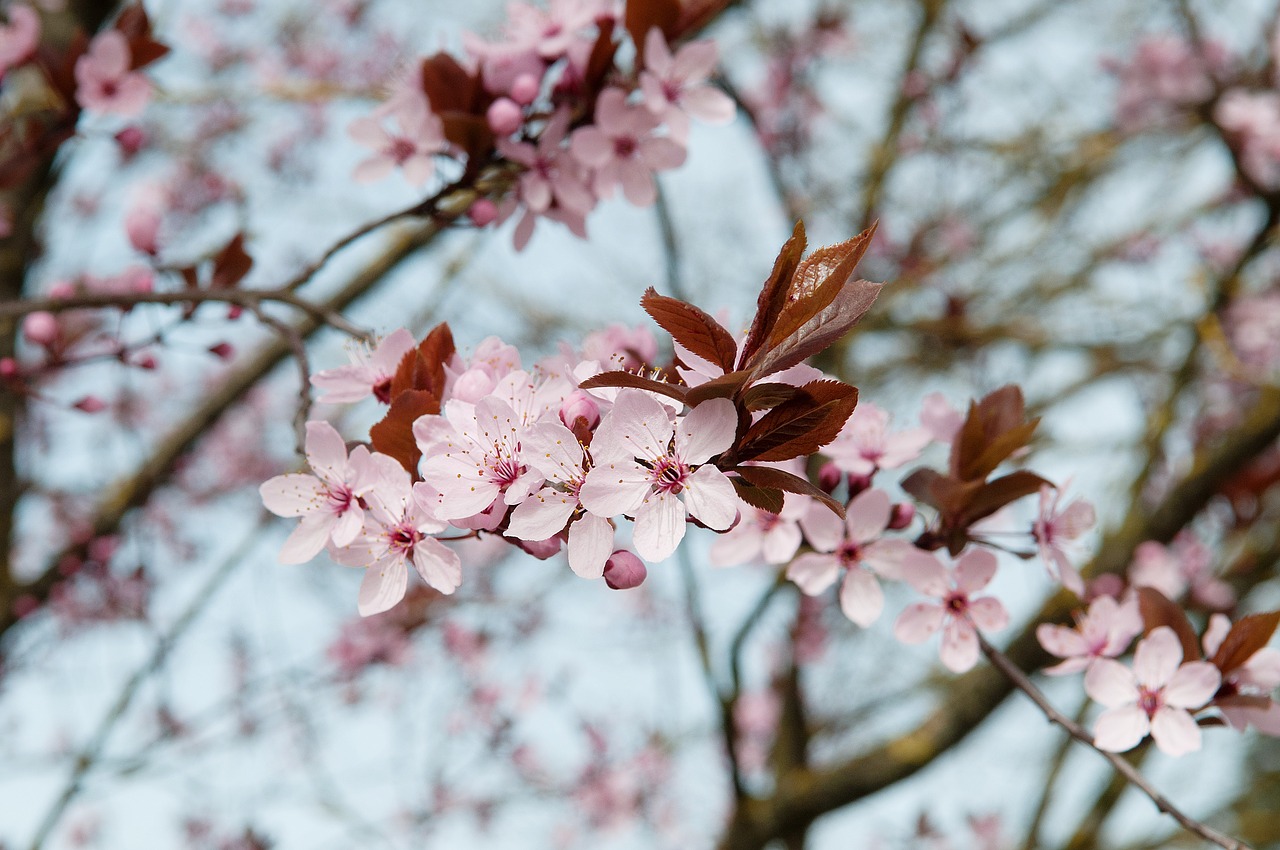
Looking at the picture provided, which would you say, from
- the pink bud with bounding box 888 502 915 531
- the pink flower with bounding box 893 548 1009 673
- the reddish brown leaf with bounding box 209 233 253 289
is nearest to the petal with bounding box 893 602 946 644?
the pink flower with bounding box 893 548 1009 673

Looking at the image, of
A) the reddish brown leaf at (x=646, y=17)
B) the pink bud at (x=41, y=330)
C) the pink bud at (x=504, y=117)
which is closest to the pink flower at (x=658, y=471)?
the pink bud at (x=504, y=117)

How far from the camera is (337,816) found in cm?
338

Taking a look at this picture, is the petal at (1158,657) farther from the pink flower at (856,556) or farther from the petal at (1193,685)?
the pink flower at (856,556)

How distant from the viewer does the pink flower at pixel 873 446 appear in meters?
1.19

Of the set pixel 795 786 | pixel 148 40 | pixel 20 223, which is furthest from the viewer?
pixel 20 223

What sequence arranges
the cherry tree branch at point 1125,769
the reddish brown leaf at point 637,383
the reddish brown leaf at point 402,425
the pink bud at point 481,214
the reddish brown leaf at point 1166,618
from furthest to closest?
the pink bud at point 481,214, the reddish brown leaf at point 1166,618, the cherry tree branch at point 1125,769, the reddish brown leaf at point 402,425, the reddish brown leaf at point 637,383

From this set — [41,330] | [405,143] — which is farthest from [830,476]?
[41,330]

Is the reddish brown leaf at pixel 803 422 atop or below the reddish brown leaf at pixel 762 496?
atop

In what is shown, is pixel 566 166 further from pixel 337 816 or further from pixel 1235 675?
pixel 337 816

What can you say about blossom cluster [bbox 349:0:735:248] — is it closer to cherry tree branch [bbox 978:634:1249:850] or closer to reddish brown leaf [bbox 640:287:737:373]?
reddish brown leaf [bbox 640:287:737:373]

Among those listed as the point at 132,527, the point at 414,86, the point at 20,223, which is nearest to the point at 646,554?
the point at 414,86

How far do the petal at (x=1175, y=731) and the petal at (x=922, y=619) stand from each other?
27 centimetres

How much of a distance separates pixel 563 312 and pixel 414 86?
281 cm

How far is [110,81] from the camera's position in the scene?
5.65 ft
